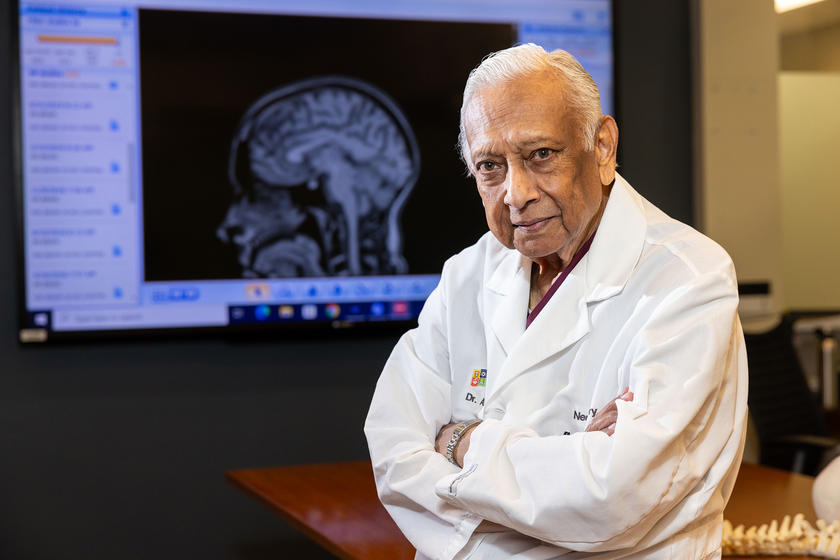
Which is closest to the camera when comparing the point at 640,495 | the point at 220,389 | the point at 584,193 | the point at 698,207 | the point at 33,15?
the point at 640,495

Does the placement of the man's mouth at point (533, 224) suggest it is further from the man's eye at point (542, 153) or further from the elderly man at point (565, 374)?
the man's eye at point (542, 153)

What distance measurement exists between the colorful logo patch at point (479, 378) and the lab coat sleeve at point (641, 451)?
0.88 feet

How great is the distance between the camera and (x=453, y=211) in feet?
11.1

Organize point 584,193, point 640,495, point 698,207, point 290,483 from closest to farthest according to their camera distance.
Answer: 1. point 640,495
2. point 584,193
3. point 290,483
4. point 698,207

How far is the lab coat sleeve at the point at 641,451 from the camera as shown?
1.35 m

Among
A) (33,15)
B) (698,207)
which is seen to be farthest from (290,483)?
(698,207)

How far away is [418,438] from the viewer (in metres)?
1.75

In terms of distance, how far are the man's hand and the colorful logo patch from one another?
35 centimetres

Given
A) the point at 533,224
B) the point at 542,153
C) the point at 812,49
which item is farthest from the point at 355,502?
the point at 812,49

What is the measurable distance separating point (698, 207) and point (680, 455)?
95.3 inches

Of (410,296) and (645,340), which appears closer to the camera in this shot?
(645,340)

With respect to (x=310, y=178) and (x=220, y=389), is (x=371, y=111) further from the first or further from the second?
(x=220, y=389)

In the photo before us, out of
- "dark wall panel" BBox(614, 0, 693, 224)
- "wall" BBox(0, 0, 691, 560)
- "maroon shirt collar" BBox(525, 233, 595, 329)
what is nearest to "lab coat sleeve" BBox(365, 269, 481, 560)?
"maroon shirt collar" BBox(525, 233, 595, 329)

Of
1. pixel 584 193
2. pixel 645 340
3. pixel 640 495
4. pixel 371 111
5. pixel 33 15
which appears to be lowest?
pixel 640 495
